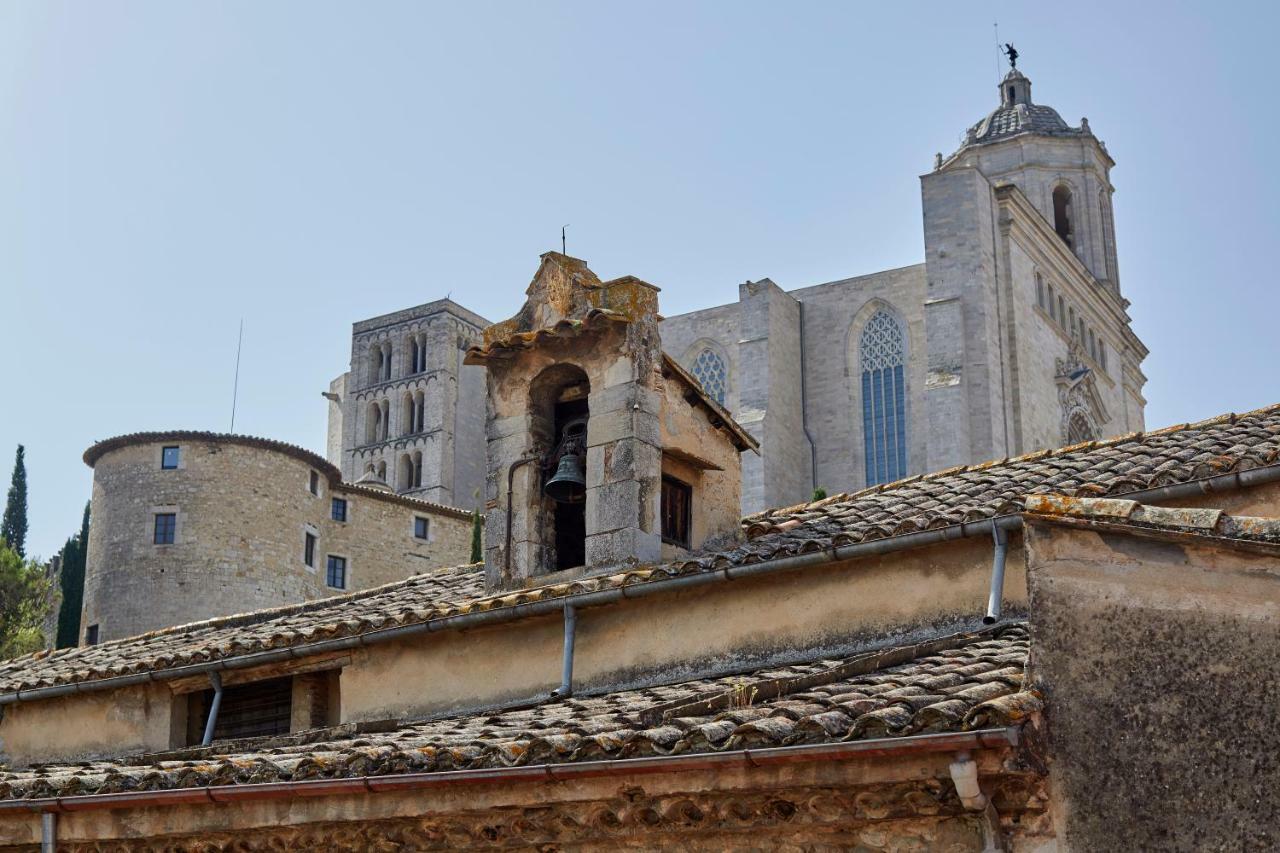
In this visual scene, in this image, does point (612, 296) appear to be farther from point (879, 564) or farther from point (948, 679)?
point (948, 679)

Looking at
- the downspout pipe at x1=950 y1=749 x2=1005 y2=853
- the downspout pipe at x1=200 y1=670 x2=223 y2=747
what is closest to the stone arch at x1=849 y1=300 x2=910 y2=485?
the downspout pipe at x1=200 y1=670 x2=223 y2=747

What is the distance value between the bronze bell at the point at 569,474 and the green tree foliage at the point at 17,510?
51524mm

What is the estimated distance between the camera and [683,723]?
7.69m

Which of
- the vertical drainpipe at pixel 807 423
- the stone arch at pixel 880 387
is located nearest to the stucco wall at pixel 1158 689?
the stone arch at pixel 880 387

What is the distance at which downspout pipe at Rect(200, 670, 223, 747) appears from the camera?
43.6ft

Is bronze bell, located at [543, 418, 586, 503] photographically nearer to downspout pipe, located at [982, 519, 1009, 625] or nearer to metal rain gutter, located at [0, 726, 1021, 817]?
downspout pipe, located at [982, 519, 1009, 625]

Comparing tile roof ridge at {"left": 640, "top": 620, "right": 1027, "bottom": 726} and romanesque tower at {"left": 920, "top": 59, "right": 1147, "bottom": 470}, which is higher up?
romanesque tower at {"left": 920, "top": 59, "right": 1147, "bottom": 470}

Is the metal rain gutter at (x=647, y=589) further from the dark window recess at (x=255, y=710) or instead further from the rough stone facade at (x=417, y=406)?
the rough stone facade at (x=417, y=406)

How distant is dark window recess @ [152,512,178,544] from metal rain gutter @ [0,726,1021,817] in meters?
32.6

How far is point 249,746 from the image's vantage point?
12.0m

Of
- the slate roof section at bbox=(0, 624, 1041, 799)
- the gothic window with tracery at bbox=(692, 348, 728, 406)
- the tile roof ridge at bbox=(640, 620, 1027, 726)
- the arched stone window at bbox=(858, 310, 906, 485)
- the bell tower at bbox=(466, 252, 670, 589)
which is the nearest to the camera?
the slate roof section at bbox=(0, 624, 1041, 799)

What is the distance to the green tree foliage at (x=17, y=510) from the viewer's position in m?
60.9

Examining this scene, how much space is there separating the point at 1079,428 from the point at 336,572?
79.2 ft

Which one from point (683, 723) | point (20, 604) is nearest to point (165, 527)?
point (20, 604)
